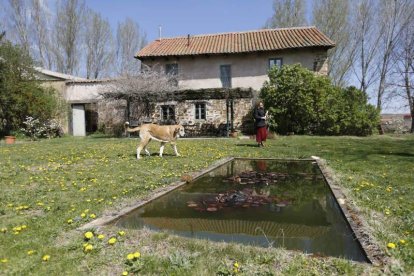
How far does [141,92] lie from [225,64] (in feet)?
24.9

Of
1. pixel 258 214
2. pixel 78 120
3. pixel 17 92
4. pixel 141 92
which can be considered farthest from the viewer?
pixel 78 120

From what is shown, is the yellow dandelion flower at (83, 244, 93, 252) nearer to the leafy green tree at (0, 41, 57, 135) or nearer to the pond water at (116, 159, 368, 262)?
the pond water at (116, 159, 368, 262)

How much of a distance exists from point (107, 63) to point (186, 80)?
1873 cm

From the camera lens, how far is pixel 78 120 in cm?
2602

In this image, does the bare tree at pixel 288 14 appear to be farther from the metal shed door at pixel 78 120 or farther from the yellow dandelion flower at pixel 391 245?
the yellow dandelion flower at pixel 391 245

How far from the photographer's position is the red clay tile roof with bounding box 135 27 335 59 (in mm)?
23969

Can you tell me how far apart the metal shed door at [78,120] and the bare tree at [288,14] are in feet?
69.8

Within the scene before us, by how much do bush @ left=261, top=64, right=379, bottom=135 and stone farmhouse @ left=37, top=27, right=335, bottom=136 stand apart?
187 centimetres

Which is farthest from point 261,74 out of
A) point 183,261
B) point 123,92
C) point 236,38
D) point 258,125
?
point 183,261

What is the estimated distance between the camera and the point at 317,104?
20.5 meters

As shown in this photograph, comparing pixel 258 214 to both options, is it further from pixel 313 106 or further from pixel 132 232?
pixel 313 106

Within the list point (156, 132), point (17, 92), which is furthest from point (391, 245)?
point (17, 92)

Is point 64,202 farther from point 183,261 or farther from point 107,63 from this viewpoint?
point 107,63

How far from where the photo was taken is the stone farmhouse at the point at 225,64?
22031 millimetres
